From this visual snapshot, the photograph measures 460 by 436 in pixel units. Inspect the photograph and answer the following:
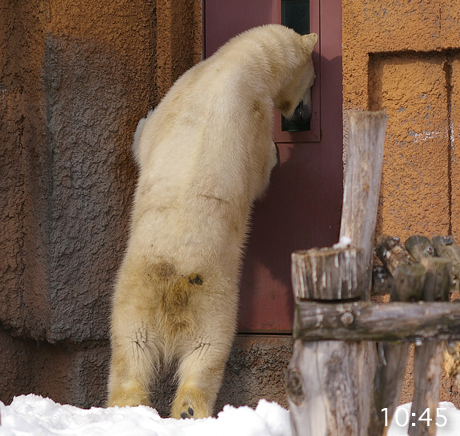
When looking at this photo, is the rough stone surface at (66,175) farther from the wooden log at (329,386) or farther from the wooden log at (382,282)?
the wooden log at (329,386)

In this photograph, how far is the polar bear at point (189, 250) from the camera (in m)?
2.96

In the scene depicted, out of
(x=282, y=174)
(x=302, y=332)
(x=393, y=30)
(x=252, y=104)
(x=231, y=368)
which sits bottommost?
(x=231, y=368)

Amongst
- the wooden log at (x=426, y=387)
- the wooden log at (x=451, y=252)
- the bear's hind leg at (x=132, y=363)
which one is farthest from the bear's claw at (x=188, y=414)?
the wooden log at (x=451, y=252)

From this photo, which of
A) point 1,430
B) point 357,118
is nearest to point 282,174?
point 357,118

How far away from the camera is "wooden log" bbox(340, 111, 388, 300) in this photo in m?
2.08

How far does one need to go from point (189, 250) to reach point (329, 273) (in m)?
1.14

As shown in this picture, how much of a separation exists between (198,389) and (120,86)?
1962 millimetres

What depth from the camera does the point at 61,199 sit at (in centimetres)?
385

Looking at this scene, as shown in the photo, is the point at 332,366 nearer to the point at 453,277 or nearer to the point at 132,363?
the point at 453,277

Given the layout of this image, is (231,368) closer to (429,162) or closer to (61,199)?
(61,199)

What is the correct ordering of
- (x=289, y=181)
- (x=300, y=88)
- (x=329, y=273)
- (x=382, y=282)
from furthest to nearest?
(x=289, y=181) → (x=300, y=88) → (x=382, y=282) → (x=329, y=273)

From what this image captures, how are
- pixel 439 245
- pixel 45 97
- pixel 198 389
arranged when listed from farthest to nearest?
1. pixel 45 97
2. pixel 198 389
3. pixel 439 245

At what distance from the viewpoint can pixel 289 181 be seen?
4.15 m

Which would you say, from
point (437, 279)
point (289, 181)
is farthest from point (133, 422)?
point (289, 181)
